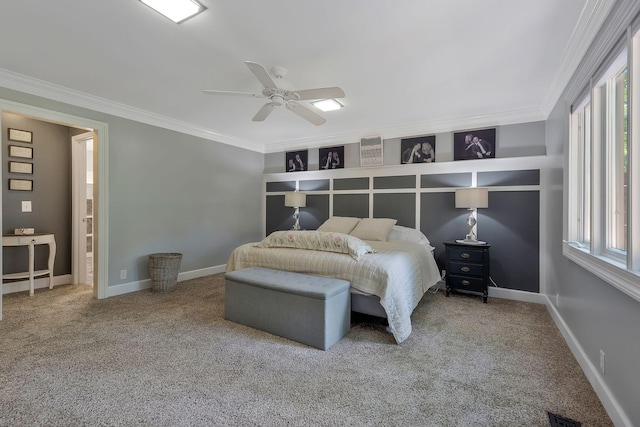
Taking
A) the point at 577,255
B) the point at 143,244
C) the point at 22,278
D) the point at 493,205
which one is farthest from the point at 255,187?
the point at 577,255

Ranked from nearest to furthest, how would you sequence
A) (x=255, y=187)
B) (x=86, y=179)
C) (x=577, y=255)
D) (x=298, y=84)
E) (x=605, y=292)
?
(x=605, y=292), (x=577, y=255), (x=298, y=84), (x=86, y=179), (x=255, y=187)

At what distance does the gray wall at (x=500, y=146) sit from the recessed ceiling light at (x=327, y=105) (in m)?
1.34

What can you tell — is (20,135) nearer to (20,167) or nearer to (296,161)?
(20,167)

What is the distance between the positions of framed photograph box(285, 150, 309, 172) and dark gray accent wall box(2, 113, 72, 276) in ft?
11.1

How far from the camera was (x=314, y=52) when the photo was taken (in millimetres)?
2416

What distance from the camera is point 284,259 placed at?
3.12m

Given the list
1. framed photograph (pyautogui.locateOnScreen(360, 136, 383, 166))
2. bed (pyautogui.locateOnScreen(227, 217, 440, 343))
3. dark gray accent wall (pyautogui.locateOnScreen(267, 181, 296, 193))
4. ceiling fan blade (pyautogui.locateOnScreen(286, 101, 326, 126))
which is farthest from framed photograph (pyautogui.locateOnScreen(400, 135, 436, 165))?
dark gray accent wall (pyautogui.locateOnScreen(267, 181, 296, 193))

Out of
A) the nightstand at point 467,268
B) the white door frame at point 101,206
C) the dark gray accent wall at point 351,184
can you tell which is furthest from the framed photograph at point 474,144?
the white door frame at point 101,206

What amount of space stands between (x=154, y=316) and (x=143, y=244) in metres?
1.38

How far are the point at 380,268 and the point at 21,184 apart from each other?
477cm

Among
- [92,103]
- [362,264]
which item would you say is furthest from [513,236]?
[92,103]

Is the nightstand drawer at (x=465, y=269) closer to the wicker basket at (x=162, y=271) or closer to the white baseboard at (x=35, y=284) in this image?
the wicker basket at (x=162, y=271)

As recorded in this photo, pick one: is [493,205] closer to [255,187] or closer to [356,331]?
[356,331]

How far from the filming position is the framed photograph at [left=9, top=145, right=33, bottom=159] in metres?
3.83
